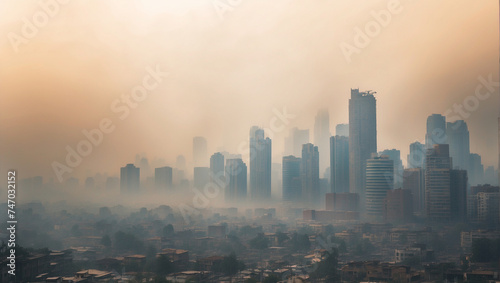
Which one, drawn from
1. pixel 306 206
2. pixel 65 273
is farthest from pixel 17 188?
pixel 306 206

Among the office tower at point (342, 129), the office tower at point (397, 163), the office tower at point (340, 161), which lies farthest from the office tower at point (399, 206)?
the office tower at point (342, 129)

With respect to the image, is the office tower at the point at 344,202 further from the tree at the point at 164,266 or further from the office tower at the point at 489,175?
the tree at the point at 164,266

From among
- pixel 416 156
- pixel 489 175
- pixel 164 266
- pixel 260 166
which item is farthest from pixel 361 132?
pixel 164 266

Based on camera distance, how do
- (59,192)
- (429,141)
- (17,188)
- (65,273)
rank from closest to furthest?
1. (65,273)
2. (17,188)
3. (59,192)
4. (429,141)

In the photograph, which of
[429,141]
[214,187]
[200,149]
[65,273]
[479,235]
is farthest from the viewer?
[214,187]

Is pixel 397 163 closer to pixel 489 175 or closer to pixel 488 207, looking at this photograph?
pixel 489 175

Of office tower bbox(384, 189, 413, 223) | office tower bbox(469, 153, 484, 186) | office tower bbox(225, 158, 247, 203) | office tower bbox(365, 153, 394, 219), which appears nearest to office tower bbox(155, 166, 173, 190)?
office tower bbox(225, 158, 247, 203)

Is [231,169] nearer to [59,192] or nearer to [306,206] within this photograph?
[306,206]
